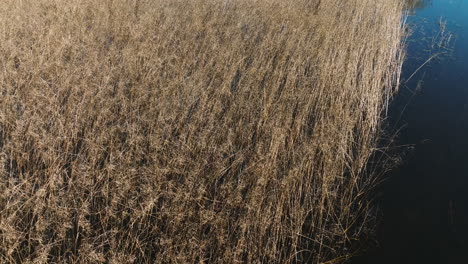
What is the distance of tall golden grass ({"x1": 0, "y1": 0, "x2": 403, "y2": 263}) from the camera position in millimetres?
2396

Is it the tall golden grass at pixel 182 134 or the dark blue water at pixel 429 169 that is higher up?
the tall golden grass at pixel 182 134

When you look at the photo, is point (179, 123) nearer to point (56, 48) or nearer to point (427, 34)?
point (56, 48)

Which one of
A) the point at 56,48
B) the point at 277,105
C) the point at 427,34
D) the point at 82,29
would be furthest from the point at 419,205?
the point at 427,34

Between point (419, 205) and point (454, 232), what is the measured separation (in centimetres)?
39

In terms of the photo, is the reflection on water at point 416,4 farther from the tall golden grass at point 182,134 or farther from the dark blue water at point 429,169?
the tall golden grass at point 182,134

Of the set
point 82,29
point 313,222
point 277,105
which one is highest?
point 82,29

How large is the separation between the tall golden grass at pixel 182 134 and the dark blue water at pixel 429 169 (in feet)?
1.03

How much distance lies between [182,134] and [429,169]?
9.95ft

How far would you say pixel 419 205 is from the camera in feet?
10.7

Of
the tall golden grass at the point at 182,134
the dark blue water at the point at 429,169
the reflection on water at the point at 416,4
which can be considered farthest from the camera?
the reflection on water at the point at 416,4

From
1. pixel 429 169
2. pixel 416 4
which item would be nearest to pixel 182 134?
pixel 429 169

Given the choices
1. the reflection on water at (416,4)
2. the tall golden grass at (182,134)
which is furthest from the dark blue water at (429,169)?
the reflection on water at (416,4)

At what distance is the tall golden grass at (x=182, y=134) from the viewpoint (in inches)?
94.3

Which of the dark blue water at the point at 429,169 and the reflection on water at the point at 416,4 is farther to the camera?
the reflection on water at the point at 416,4
